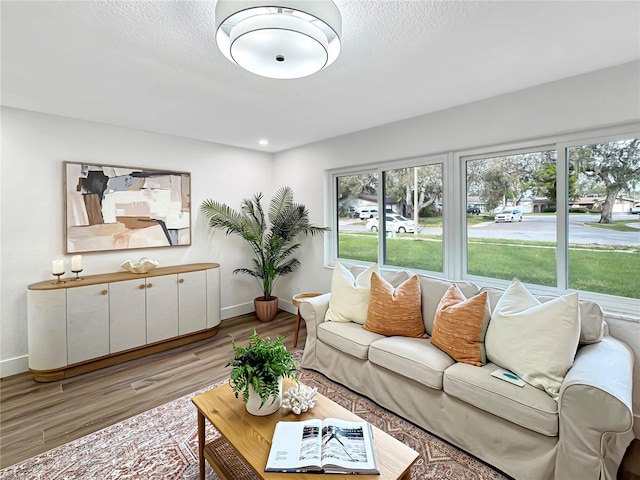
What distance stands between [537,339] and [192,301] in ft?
10.5

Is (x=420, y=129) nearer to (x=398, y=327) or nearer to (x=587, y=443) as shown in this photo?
(x=398, y=327)

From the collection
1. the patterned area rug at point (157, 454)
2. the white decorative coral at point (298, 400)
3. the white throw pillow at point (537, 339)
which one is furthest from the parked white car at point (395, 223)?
the white decorative coral at point (298, 400)

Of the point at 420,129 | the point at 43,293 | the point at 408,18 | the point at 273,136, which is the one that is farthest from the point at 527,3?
the point at 43,293

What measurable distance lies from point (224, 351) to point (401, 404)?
1.93 meters

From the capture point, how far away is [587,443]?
4.59ft

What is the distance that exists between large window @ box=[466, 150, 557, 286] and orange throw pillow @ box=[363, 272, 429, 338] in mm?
807

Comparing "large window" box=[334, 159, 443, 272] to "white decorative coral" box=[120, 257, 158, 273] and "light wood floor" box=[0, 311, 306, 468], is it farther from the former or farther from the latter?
"white decorative coral" box=[120, 257, 158, 273]

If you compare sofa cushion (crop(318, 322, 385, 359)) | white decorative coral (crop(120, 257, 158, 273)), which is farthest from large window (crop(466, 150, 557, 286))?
white decorative coral (crop(120, 257, 158, 273))

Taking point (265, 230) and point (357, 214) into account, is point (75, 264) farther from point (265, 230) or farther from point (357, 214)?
point (357, 214)

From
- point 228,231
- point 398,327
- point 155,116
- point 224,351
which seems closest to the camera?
point 398,327

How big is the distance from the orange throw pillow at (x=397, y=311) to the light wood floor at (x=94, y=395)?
1.18m

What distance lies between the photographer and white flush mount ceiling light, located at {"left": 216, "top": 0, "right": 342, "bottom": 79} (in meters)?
1.26

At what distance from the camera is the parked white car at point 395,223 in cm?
337

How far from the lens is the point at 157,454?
1.81 m
